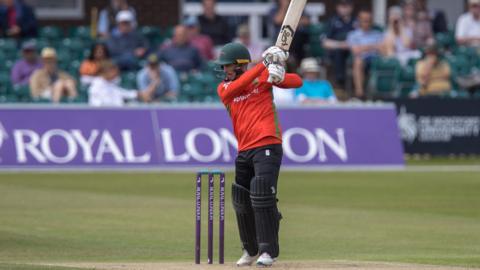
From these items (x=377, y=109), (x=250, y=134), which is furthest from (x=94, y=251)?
(x=377, y=109)

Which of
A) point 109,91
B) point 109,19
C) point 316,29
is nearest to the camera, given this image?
point 109,91

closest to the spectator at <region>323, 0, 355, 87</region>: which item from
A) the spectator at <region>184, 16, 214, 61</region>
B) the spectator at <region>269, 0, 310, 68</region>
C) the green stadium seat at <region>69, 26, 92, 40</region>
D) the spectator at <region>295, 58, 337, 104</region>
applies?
the spectator at <region>269, 0, 310, 68</region>

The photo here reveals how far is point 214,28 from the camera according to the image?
76.4 feet

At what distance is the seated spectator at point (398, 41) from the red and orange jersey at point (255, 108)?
44.3ft

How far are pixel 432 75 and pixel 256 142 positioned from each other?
13009 mm

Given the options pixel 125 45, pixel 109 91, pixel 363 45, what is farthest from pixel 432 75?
A: pixel 109 91

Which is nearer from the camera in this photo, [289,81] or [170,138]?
[289,81]

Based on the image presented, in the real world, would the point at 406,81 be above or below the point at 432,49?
below

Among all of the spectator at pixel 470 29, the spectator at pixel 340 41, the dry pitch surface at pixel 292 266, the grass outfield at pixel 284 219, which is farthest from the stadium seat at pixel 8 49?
the dry pitch surface at pixel 292 266

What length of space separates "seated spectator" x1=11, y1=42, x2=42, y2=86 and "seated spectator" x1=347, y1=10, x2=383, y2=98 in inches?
232

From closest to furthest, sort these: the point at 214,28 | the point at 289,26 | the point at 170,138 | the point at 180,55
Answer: the point at 289,26, the point at 170,138, the point at 180,55, the point at 214,28

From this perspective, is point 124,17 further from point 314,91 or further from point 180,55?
point 314,91

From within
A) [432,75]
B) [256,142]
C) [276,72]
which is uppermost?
[276,72]

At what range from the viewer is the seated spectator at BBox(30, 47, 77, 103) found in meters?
20.0
